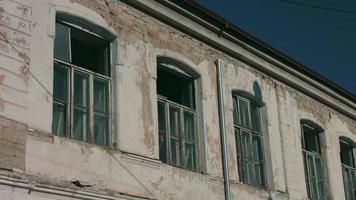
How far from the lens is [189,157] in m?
10.5

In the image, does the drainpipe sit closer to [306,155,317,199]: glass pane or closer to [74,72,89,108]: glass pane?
[74,72,89,108]: glass pane

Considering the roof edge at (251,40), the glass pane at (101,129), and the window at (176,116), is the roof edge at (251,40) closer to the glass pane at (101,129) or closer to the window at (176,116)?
the window at (176,116)

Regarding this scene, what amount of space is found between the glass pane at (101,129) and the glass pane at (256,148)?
4.00m

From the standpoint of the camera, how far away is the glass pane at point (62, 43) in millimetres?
8648

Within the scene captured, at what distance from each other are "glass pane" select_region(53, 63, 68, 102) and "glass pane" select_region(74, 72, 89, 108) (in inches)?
8.6

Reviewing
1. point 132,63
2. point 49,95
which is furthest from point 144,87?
point 49,95

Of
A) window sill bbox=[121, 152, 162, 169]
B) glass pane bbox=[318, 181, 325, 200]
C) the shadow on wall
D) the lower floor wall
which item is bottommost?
the lower floor wall

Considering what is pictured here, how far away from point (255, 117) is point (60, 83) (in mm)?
5053

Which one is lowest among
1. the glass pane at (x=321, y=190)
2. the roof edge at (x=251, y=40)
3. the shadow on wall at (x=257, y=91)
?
the glass pane at (x=321, y=190)

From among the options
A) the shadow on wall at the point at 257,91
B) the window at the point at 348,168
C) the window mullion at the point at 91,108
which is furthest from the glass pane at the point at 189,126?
the window at the point at 348,168

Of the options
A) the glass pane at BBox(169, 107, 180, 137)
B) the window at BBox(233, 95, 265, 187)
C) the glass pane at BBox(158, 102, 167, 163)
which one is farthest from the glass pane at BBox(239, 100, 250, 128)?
the glass pane at BBox(158, 102, 167, 163)

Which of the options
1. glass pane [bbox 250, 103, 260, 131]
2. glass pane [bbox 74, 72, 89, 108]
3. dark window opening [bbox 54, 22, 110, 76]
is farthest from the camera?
glass pane [bbox 250, 103, 260, 131]

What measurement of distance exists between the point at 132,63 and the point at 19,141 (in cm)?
266

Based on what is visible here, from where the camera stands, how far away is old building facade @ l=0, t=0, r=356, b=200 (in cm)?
779
